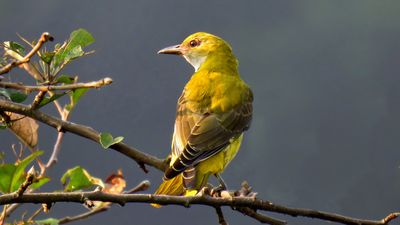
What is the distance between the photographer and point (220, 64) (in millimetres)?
5160

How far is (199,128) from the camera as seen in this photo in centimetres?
418

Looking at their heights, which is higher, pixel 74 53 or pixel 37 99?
pixel 74 53

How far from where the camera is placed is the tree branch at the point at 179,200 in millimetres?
2037

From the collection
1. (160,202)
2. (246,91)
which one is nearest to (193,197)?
(160,202)

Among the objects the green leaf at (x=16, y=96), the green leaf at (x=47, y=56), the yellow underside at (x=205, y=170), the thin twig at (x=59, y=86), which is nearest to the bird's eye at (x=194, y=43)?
the yellow underside at (x=205, y=170)

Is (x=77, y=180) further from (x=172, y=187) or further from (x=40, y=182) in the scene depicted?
(x=172, y=187)

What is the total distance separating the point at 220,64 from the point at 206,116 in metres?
0.90

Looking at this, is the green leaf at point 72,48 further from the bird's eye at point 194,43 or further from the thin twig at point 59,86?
the bird's eye at point 194,43

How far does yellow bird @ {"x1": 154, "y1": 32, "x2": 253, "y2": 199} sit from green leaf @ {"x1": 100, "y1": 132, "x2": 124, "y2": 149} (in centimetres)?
70

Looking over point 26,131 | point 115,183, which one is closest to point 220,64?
point 115,183

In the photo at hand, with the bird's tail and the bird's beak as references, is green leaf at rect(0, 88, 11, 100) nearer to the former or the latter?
the bird's tail

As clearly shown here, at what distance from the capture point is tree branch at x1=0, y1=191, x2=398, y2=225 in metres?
2.04

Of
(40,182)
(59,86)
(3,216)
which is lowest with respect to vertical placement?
(3,216)

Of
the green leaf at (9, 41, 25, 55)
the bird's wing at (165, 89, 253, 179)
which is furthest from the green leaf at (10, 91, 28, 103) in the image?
the bird's wing at (165, 89, 253, 179)
